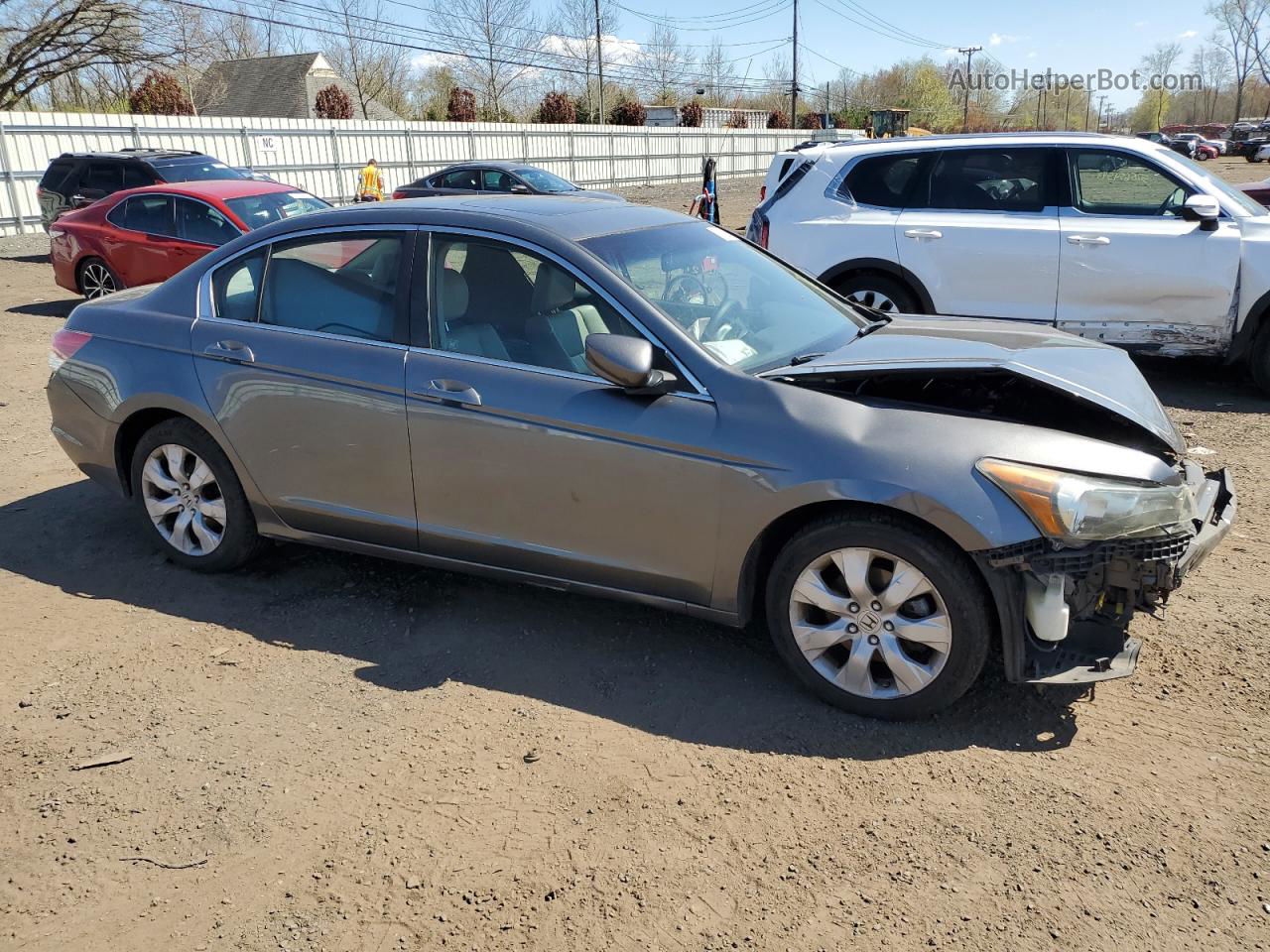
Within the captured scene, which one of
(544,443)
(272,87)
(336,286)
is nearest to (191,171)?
(336,286)

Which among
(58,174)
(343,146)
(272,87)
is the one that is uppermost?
(272,87)

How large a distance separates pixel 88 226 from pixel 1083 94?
13432 centimetres

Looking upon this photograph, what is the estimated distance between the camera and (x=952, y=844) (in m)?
2.91

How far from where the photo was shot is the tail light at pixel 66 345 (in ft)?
16.2

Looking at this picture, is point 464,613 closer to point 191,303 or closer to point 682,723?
point 682,723

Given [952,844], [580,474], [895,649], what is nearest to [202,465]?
[580,474]

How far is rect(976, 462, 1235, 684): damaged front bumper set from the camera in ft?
10.3

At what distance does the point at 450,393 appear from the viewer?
3938 mm

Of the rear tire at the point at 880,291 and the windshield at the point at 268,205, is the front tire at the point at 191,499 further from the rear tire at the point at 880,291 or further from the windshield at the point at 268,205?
the windshield at the point at 268,205

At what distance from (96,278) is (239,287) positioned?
367 inches

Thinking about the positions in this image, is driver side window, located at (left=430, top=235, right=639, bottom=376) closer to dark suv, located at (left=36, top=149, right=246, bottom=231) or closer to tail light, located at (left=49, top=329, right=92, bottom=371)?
tail light, located at (left=49, top=329, right=92, bottom=371)

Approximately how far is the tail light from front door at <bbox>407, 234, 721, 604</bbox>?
201 cm

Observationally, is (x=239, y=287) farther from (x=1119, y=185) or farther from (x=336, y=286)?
(x=1119, y=185)

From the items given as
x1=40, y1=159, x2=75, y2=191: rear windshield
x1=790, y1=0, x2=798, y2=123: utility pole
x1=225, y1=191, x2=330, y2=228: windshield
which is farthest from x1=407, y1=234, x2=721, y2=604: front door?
x1=790, y1=0, x2=798, y2=123: utility pole
